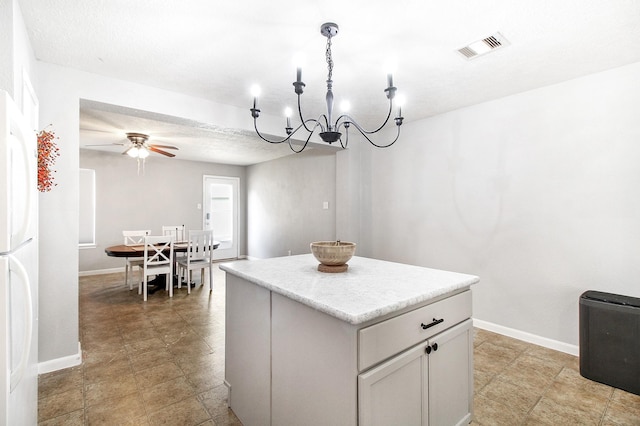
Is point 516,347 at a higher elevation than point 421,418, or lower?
lower

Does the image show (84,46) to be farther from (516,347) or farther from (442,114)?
(516,347)

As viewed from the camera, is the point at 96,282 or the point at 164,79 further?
the point at 96,282

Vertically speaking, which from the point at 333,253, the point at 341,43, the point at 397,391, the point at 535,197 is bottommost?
the point at 397,391

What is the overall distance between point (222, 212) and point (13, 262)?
661cm

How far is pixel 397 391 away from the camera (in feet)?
4.12

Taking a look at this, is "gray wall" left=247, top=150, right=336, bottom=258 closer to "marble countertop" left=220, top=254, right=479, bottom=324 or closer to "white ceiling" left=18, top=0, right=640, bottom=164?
"white ceiling" left=18, top=0, right=640, bottom=164

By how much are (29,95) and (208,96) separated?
1441 millimetres

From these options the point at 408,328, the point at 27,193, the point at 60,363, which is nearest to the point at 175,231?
the point at 60,363

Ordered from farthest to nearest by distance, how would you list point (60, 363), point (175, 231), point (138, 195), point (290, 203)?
point (138, 195) → point (290, 203) → point (175, 231) → point (60, 363)

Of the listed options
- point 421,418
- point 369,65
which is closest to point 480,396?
point 421,418

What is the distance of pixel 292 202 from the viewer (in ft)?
19.8

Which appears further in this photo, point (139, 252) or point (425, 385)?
point (139, 252)

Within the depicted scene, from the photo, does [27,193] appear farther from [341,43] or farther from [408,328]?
[341,43]

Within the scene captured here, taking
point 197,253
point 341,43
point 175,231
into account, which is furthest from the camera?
point 175,231
